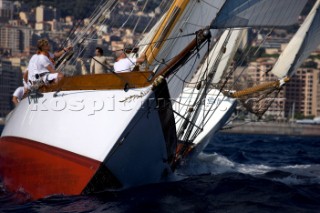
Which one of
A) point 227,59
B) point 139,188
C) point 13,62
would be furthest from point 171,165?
point 13,62

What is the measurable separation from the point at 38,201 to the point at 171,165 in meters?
2.21

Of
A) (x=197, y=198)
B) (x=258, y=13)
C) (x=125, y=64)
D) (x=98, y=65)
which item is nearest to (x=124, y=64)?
(x=125, y=64)

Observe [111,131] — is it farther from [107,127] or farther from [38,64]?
[38,64]

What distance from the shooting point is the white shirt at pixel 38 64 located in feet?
45.5

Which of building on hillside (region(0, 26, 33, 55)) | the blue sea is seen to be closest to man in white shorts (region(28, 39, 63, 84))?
the blue sea

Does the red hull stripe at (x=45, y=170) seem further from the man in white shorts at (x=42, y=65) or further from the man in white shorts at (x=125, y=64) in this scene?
the man in white shorts at (x=125, y=64)

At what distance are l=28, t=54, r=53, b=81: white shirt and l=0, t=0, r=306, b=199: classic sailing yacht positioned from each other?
0.27 meters

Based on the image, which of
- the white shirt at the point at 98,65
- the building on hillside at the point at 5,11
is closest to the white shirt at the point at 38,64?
the white shirt at the point at 98,65

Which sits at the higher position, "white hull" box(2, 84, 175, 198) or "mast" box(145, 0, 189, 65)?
"mast" box(145, 0, 189, 65)

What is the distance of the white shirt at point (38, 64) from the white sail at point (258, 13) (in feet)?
8.29

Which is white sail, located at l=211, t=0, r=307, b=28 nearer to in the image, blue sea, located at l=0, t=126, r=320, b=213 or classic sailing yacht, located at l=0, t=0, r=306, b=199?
classic sailing yacht, located at l=0, t=0, r=306, b=199

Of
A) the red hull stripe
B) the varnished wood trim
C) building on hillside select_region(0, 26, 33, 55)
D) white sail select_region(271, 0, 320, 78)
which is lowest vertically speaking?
the red hull stripe

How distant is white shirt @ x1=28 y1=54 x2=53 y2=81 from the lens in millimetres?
13883

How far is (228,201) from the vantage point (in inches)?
489
